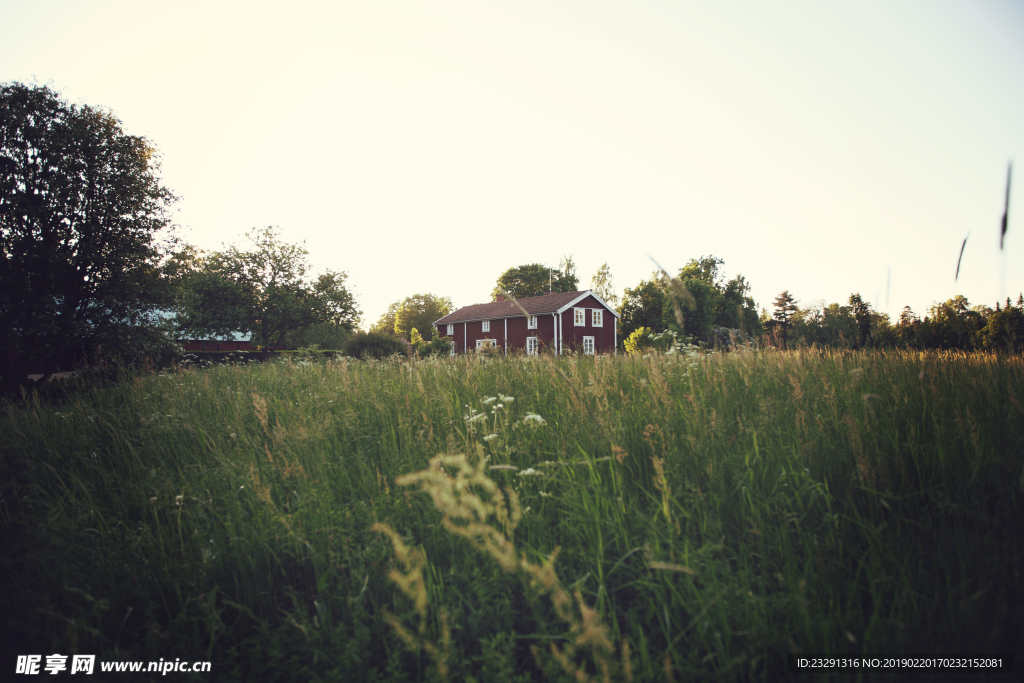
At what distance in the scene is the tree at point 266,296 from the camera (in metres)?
28.4

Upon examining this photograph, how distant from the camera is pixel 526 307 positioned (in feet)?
119

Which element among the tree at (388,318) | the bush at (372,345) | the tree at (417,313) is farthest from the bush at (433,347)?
the tree at (388,318)

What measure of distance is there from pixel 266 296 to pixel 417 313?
4710cm

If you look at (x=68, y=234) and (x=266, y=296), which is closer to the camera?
(x=68, y=234)

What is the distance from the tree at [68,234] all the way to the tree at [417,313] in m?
62.1

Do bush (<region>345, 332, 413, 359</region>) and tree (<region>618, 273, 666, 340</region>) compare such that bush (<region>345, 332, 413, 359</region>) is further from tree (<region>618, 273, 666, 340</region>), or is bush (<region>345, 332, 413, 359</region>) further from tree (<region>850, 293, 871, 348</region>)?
tree (<region>618, 273, 666, 340</region>)

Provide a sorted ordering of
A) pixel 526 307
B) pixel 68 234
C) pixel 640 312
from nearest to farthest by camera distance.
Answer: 1. pixel 68 234
2. pixel 526 307
3. pixel 640 312

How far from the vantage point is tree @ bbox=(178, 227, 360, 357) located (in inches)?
1118

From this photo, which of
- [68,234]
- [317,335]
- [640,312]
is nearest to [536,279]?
[640,312]

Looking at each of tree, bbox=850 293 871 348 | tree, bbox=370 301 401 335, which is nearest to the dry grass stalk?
tree, bbox=850 293 871 348

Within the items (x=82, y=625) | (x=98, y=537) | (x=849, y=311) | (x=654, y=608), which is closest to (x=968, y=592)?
(x=654, y=608)

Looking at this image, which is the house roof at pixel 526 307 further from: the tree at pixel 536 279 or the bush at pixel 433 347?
the tree at pixel 536 279

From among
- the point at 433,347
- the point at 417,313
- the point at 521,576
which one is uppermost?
the point at 417,313

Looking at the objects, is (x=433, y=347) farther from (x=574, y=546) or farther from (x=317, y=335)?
(x=574, y=546)
